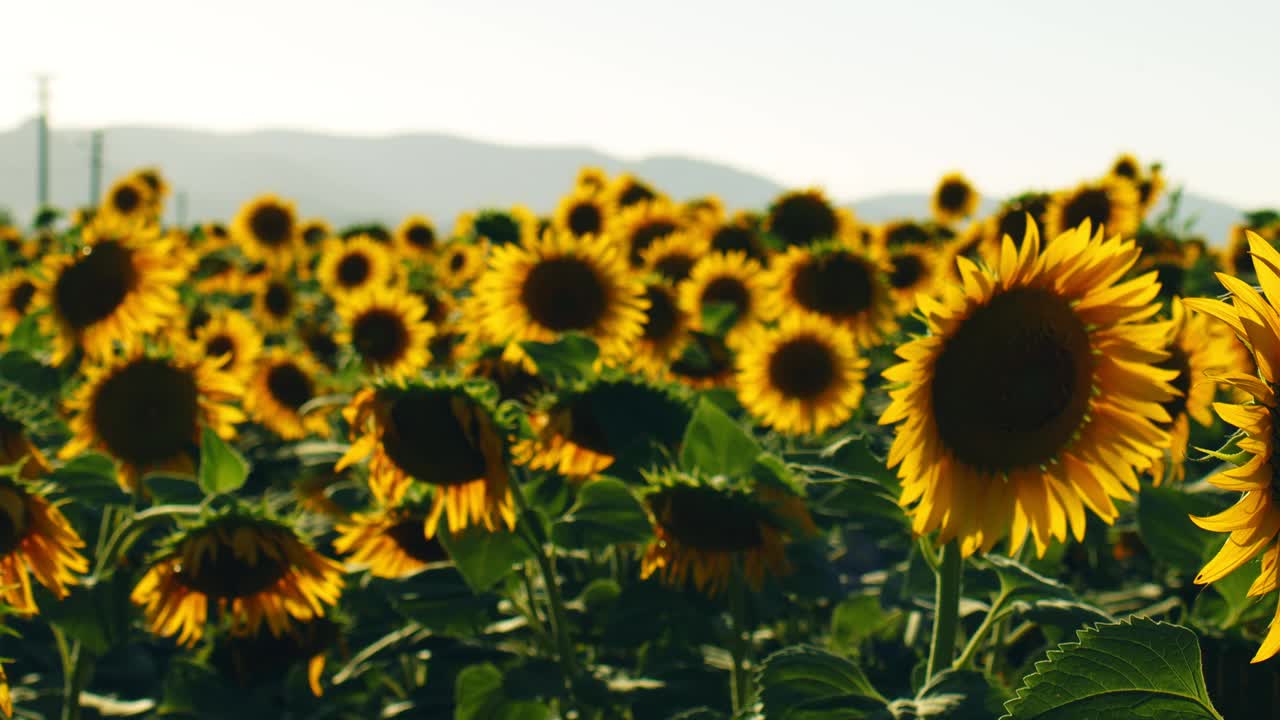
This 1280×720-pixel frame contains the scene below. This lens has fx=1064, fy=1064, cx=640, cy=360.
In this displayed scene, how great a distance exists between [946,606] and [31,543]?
67.9 inches

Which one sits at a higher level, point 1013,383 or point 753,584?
point 1013,383

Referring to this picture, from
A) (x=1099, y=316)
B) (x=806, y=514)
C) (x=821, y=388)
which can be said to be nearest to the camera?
(x=1099, y=316)

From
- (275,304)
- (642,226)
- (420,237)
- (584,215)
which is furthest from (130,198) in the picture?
(642,226)

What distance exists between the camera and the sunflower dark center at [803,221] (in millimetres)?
5336

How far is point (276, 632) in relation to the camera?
8.08 ft

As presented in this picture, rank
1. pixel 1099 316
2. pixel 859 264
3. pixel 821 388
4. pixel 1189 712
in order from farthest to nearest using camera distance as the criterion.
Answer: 1. pixel 859 264
2. pixel 821 388
3. pixel 1099 316
4. pixel 1189 712

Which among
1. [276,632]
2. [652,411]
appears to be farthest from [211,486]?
[652,411]

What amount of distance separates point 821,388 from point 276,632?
2.23 metres

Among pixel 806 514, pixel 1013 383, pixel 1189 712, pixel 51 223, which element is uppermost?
pixel 1013 383

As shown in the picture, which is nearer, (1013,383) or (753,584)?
(1013,383)

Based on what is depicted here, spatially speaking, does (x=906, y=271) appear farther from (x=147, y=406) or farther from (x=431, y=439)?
(x=431, y=439)

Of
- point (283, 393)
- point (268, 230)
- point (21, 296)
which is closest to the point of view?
point (283, 393)

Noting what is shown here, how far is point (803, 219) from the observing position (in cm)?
537

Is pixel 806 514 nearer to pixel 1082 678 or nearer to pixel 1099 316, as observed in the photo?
pixel 1099 316
